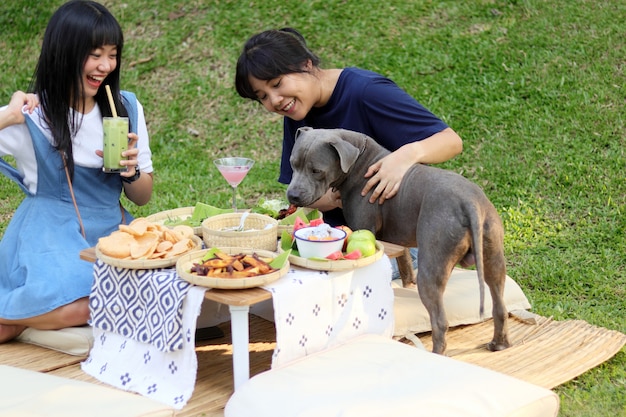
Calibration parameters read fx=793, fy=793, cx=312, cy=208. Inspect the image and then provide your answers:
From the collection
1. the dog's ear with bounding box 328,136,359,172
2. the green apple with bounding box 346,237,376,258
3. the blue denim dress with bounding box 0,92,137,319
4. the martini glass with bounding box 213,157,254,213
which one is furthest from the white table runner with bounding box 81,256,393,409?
the martini glass with bounding box 213,157,254,213

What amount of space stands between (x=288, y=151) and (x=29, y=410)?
260cm

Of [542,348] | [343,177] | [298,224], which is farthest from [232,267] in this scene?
[542,348]

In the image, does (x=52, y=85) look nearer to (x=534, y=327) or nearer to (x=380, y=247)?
(x=380, y=247)

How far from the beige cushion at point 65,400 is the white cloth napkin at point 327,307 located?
68cm

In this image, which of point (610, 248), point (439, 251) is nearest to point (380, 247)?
point (439, 251)

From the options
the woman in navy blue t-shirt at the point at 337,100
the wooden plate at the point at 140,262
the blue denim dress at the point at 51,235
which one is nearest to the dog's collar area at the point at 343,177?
the woman in navy blue t-shirt at the point at 337,100

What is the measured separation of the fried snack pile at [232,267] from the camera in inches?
139

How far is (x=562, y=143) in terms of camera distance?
7320mm

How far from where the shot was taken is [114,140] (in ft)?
13.7

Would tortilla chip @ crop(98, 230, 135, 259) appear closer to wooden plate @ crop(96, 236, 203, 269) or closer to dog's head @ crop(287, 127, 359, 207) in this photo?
wooden plate @ crop(96, 236, 203, 269)

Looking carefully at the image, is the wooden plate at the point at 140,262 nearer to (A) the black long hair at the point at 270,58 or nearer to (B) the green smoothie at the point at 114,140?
(B) the green smoothie at the point at 114,140

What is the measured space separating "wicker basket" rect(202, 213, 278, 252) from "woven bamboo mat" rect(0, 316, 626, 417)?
2.24 feet

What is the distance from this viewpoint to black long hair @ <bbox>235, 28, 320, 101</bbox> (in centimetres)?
443

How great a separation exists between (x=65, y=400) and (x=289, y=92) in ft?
6.96
